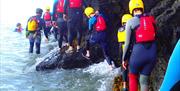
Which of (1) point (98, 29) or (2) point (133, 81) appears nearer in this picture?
(2) point (133, 81)

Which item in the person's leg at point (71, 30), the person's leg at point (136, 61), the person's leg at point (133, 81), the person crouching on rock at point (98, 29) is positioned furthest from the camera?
the person's leg at point (71, 30)

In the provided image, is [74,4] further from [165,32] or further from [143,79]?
[143,79]

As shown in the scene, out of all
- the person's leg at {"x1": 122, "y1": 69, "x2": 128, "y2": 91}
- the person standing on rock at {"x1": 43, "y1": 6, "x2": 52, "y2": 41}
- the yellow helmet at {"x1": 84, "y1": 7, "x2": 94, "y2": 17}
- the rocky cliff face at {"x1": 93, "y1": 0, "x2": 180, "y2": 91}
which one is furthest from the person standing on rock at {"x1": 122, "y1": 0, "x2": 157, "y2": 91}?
the person standing on rock at {"x1": 43, "y1": 6, "x2": 52, "y2": 41}

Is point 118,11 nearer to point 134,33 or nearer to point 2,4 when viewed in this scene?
point 134,33

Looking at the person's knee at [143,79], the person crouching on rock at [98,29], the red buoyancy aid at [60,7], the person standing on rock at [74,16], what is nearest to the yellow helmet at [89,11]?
the person crouching on rock at [98,29]

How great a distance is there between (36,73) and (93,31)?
2.94 metres

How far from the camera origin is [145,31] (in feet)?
22.6

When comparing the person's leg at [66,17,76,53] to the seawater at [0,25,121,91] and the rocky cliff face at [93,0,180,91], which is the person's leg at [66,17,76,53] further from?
the rocky cliff face at [93,0,180,91]

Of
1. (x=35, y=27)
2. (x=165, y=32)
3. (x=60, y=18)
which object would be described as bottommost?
(x=35, y=27)

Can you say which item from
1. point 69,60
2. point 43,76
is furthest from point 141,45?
point 69,60

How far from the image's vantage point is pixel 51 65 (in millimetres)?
13766

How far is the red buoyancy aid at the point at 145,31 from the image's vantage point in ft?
22.5

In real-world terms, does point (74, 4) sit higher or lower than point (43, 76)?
higher

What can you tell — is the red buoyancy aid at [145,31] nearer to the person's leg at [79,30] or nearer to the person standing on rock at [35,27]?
the person's leg at [79,30]
